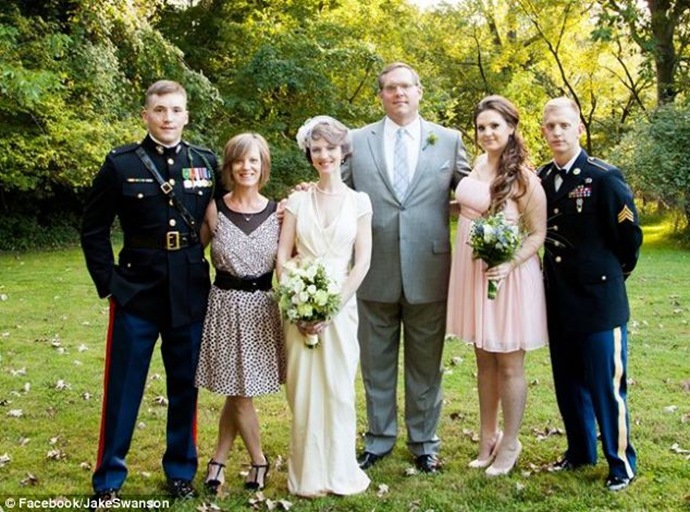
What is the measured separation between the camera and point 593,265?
170 inches

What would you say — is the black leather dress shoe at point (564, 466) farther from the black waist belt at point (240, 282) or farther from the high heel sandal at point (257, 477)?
the black waist belt at point (240, 282)

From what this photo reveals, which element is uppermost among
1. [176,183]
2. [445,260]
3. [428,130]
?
[428,130]

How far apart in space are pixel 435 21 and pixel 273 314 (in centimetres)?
2615

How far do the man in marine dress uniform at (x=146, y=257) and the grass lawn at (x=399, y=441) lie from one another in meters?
0.62

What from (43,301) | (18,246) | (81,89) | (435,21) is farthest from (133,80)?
(435,21)

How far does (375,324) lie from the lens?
16.3ft

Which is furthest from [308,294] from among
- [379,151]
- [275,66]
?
[275,66]

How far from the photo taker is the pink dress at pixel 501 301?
14.7 feet

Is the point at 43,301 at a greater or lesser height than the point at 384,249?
lesser

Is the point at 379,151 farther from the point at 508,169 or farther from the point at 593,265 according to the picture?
the point at 593,265

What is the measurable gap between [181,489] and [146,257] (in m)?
1.41

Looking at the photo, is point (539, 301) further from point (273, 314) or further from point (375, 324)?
point (273, 314)

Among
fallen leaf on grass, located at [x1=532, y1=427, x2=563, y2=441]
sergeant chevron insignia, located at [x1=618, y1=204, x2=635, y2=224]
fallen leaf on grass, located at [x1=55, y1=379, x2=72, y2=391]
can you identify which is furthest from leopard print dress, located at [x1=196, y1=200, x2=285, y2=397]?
fallen leaf on grass, located at [x1=55, y1=379, x2=72, y2=391]

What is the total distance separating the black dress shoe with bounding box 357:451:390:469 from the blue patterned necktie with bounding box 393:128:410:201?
174 centimetres
